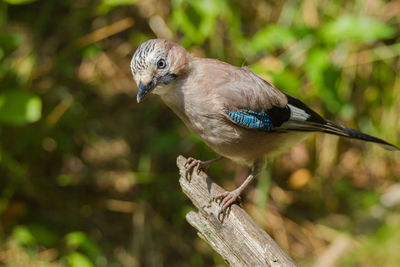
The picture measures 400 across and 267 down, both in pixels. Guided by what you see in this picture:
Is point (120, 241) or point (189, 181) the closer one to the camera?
point (189, 181)

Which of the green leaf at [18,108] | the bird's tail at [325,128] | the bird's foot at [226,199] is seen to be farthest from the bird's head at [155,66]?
the green leaf at [18,108]

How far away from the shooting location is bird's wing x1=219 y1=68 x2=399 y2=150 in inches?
134

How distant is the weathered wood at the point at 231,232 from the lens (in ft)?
9.20

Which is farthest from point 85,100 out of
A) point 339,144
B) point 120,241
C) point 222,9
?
point 339,144

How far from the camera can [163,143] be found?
16.8 feet

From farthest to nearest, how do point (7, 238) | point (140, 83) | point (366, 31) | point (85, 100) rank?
point (85, 100), point (7, 238), point (366, 31), point (140, 83)

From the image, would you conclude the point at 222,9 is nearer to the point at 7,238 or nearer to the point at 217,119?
the point at 217,119

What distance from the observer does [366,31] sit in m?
4.29

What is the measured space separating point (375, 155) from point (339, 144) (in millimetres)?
456

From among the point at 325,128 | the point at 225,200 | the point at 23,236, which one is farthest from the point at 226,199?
the point at 23,236

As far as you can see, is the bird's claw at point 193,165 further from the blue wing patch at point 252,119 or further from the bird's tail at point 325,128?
the bird's tail at point 325,128

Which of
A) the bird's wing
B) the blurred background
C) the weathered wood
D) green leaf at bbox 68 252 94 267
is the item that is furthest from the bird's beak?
green leaf at bbox 68 252 94 267

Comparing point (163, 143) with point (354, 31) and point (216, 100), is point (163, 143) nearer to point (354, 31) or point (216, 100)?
point (216, 100)

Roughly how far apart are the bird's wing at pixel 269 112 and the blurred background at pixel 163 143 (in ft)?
2.23
